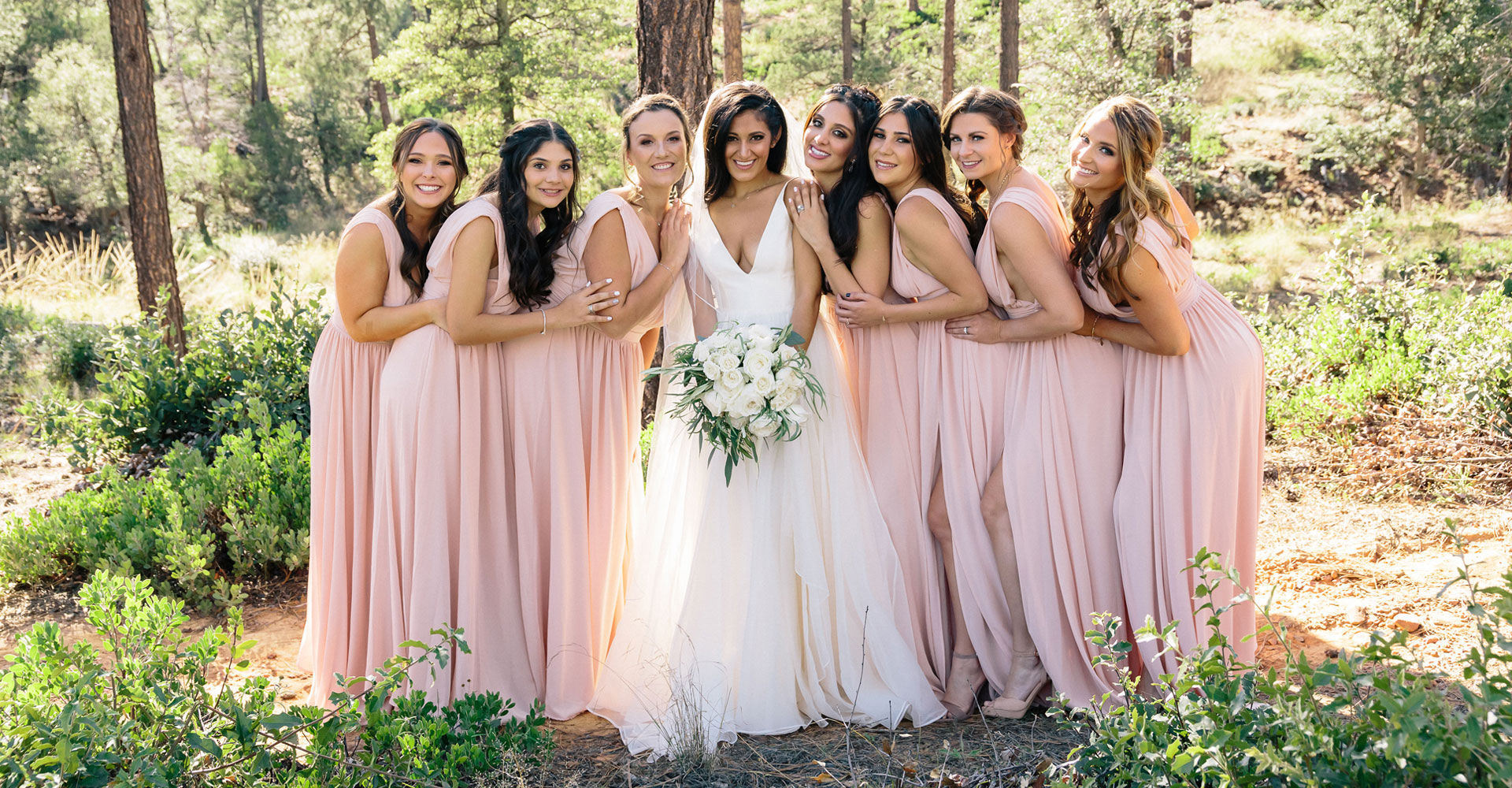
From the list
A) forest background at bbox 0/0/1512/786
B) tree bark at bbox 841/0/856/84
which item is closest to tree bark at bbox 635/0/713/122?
forest background at bbox 0/0/1512/786

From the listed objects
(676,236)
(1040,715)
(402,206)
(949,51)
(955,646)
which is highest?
(949,51)

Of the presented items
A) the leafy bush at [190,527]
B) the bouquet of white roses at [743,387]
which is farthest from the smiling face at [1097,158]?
the leafy bush at [190,527]

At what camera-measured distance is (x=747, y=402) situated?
3.46 m

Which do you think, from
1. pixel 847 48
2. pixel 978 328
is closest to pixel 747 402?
pixel 978 328

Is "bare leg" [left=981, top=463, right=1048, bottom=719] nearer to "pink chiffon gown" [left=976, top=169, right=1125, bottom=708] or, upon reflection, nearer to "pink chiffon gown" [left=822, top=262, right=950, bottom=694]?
"pink chiffon gown" [left=976, top=169, right=1125, bottom=708]

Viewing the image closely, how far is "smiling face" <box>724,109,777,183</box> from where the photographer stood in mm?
3705

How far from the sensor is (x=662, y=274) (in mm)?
3826

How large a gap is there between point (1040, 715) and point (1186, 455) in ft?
3.53

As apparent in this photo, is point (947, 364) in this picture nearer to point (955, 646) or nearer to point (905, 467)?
point (905, 467)

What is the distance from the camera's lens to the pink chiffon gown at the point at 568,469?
379 centimetres

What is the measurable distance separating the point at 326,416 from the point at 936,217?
8.17 ft

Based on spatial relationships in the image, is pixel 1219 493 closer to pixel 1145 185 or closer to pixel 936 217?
pixel 1145 185

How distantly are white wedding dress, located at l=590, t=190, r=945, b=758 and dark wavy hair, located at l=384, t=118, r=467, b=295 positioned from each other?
1069 millimetres

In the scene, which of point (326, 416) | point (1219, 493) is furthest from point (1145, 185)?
point (326, 416)
